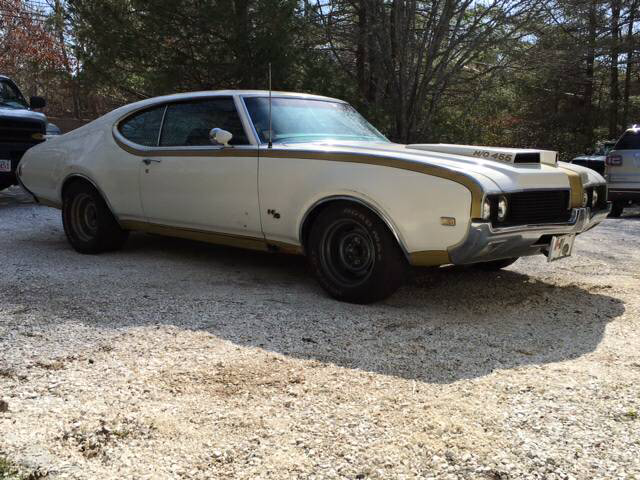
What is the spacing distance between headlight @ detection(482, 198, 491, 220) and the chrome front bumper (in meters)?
0.04

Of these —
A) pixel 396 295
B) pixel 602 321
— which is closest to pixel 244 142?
pixel 396 295

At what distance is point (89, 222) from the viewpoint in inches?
242

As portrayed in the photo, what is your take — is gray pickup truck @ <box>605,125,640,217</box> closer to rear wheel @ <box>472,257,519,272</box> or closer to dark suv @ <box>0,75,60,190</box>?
rear wheel @ <box>472,257,519,272</box>

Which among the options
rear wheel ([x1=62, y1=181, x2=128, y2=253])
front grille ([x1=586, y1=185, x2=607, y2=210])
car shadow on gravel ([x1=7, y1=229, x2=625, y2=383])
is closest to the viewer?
car shadow on gravel ([x1=7, y1=229, x2=625, y2=383])

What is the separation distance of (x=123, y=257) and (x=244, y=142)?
5.98ft

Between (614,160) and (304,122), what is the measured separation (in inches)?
300

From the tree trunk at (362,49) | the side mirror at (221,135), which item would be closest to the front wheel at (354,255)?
the side mirror at (221,135)

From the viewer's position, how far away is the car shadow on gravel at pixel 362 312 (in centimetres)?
342

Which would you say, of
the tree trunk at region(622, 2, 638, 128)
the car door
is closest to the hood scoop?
the car door

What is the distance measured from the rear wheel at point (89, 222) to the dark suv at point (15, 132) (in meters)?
3.95

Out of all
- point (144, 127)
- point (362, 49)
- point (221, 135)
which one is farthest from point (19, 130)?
point (362, 49)

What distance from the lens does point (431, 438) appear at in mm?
2492

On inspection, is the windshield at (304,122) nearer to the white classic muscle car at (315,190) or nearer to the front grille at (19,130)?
the white classic muscle car at (315,190)

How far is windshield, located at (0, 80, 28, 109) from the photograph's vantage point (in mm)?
10211
